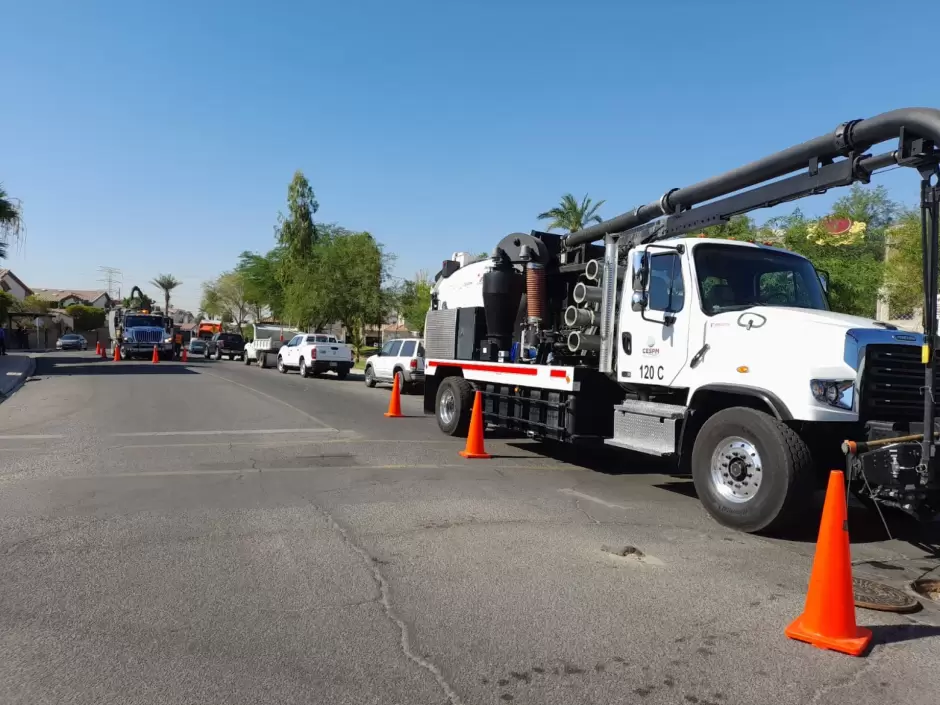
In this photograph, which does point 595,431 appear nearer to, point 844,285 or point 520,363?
point 520,363

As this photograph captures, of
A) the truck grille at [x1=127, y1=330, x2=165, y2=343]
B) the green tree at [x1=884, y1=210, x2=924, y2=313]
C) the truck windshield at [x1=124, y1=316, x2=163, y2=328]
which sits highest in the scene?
the green tree at [x1=884, y1=210, x2=924, y2=313]

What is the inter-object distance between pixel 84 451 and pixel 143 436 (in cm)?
160

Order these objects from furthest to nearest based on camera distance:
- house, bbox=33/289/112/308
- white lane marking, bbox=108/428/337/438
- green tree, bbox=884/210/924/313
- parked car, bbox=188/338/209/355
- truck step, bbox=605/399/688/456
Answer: house, bbox=33/289/112/308 < parked car, bbox=188/338/209/355 < green tree, bbox=884/210/924/313 < white lane marking, bbox=108/428/337/438 < truck step, bbox=605/399/688/456

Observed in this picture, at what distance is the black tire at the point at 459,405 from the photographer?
472 inches

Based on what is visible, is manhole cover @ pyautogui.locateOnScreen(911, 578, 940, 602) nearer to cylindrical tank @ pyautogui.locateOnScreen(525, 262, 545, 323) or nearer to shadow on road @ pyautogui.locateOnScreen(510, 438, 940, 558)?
shadow on road @ pyautogui.locateOnScreen(510, 438, 940, 558)

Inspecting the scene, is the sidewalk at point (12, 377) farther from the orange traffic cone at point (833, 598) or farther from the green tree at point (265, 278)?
the green tree at point (265, 278)

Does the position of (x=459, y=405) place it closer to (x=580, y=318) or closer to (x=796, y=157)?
(x=580, y=318)

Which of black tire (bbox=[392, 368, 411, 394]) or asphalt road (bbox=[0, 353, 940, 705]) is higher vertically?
black tire (bbox=[392, 368, 411, 394])

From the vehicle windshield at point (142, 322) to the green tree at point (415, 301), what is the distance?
1448 cm

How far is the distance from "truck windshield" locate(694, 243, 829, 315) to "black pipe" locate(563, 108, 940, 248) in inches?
28.2

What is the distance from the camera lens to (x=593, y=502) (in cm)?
761

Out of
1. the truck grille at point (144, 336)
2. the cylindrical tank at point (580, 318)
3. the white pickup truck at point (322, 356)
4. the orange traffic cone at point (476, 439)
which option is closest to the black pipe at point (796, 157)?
the cylindrical tank at point (580, 318)

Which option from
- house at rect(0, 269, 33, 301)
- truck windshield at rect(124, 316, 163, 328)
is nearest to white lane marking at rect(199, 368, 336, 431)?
truck windshield at rect(124, 316, 163, 328)

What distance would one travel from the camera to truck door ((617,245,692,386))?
25.3 ft
